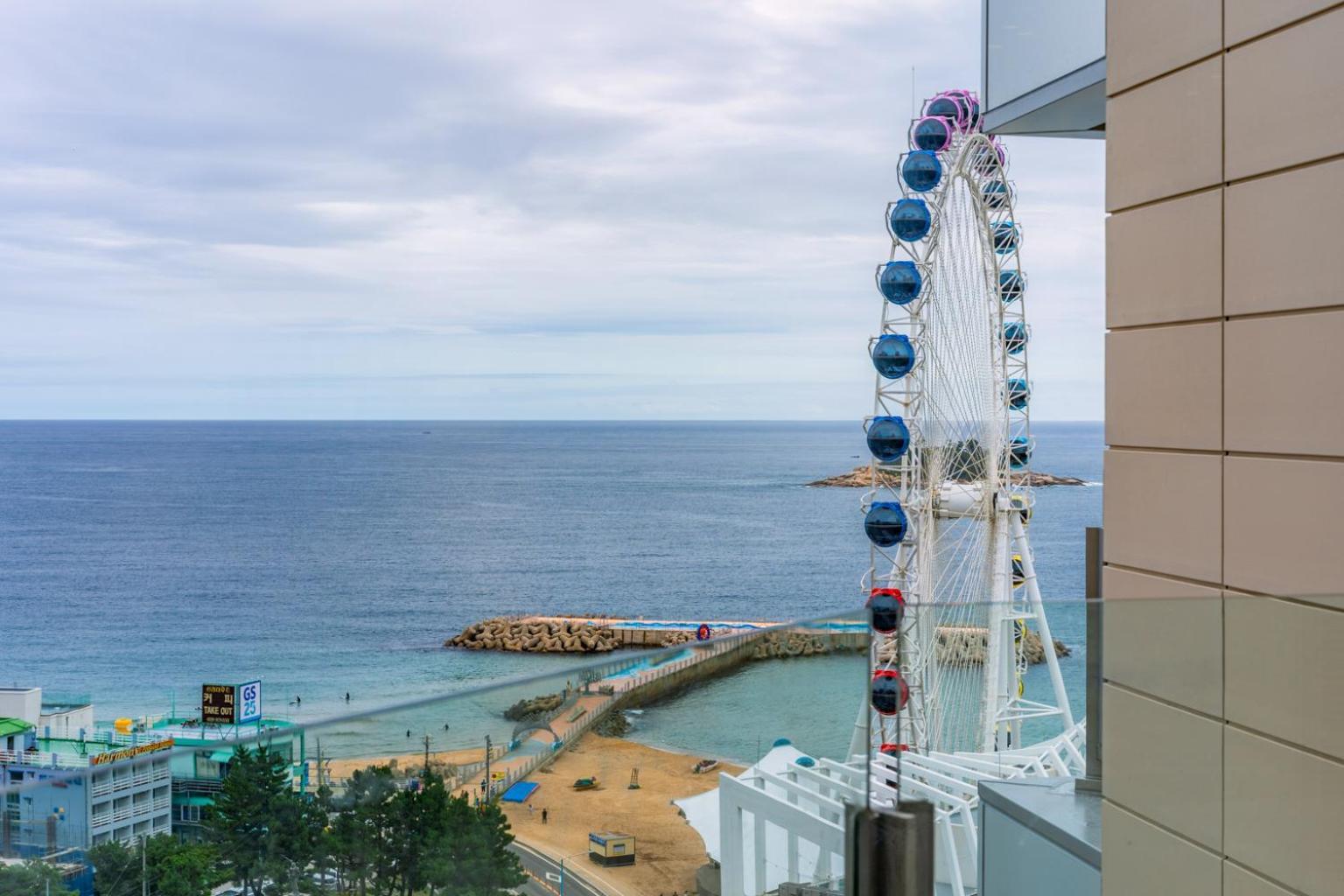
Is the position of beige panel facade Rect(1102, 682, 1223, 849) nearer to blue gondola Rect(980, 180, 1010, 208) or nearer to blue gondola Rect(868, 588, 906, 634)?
blue gondola Rect(868, 588, 906, 634)

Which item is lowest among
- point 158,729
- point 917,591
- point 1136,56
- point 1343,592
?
point 158,729

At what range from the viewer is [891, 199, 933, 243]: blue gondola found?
47.2 ft

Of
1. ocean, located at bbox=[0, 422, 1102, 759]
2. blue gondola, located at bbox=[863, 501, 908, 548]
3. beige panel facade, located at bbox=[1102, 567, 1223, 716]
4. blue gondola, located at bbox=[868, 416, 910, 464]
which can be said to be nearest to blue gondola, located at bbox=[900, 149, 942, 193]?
blue gondola, located at bbox=[868, 416, 910, 464]

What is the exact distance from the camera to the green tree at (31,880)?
177cm

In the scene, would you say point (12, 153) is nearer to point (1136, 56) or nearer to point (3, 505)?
point (3, 505)

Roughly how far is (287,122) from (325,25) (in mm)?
7677

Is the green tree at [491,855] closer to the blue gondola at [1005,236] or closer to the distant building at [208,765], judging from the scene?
the distant building at [208,765]

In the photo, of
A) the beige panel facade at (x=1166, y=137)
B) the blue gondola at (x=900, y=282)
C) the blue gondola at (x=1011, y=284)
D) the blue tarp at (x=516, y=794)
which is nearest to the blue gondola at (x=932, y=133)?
the blue gondola at (x=900, y=282)

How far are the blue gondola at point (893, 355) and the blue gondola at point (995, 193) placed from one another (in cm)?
182

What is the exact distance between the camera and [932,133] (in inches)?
568

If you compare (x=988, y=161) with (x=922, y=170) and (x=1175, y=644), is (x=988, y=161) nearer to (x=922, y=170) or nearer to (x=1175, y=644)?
(x=922, y=170)

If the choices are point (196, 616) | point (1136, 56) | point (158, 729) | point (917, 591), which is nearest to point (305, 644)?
point (196, 616)

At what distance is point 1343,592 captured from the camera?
9.11ft

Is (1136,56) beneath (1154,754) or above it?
above
